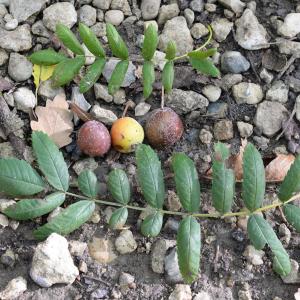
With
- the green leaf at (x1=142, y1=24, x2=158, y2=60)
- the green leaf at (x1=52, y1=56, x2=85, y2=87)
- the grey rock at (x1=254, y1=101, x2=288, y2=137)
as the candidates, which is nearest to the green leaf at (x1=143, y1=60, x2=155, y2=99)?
the green leaf at (x1=142, y1=24, x2=158, y2=60)

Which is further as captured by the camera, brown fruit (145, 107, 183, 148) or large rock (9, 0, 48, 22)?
large rock (9, 0, 48, 22)

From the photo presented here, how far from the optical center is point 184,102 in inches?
101

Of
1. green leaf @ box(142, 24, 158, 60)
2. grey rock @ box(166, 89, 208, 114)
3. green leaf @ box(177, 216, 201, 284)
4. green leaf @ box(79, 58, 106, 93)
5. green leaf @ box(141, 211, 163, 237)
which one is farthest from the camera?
grey rock @ box(166, 89, 208, 114)

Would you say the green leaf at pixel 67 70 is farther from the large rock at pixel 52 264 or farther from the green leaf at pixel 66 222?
the large rock at pixel 52 264

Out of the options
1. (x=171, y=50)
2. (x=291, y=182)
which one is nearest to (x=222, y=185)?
(x=291, y=182)

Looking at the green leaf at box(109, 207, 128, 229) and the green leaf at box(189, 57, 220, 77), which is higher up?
the green leaf at box(189, 57, 220, 77)

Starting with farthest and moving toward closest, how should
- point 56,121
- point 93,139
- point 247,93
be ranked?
1. point 247,93
2. point 56,121
3. point 93,139

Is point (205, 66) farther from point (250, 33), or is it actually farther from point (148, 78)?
point (250, 33)

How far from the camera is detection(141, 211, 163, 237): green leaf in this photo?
2.21 meters

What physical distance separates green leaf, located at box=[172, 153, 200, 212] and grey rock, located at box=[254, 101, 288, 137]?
1.61ft

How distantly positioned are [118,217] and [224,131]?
0.63 metres

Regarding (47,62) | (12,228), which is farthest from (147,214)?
(47,62)

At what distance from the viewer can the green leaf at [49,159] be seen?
223cm

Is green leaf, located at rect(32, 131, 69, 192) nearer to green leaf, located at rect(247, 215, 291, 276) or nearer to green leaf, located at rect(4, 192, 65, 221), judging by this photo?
green leaf, located at rect(4, 192, 65, 221)
